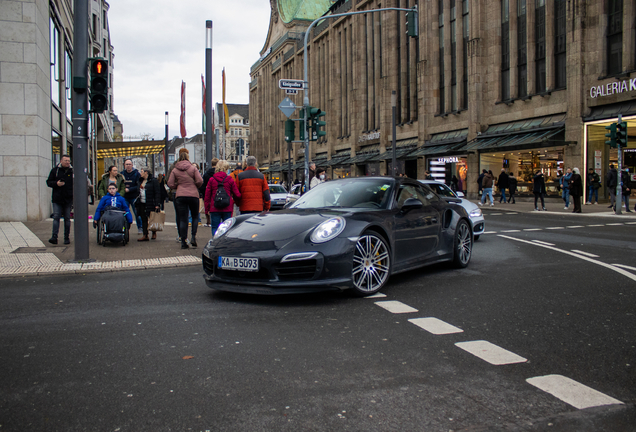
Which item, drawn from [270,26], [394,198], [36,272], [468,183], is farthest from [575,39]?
[270,26]

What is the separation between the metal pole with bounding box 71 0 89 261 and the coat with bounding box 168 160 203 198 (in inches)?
68.5

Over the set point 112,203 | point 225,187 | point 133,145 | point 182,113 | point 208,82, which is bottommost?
point 112,203

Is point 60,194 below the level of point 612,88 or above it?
below

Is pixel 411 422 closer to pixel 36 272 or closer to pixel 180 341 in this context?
pixel 180 341

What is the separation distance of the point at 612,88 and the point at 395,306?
2425 cm

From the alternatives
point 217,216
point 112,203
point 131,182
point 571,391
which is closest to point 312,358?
point 571,391

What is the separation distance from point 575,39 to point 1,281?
89.5ft

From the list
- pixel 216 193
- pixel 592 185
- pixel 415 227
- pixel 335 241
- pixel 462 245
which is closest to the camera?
pixel 335 241

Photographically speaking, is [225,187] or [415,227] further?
[225,187]

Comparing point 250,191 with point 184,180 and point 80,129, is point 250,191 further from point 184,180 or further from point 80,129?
point 80,129

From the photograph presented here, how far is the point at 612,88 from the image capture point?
996 inches

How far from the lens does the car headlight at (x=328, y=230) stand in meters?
5.75

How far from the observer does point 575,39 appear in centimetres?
2705

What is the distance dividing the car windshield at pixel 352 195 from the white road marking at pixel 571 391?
3.50 meters
